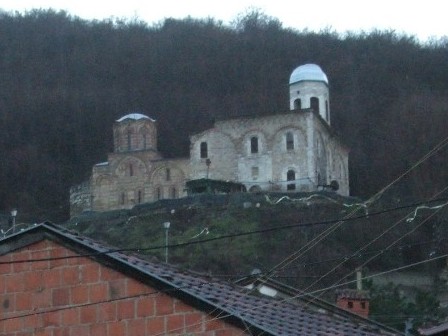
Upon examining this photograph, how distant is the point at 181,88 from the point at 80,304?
12715 cm

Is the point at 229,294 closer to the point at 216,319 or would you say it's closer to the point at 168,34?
the point at 216,319

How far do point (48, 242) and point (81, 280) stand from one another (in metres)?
0.67

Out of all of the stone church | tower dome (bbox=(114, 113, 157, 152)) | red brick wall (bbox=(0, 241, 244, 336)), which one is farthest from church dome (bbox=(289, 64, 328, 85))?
red brick wall (bbox=(0, 241, 244, 336))

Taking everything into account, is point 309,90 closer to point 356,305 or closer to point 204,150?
point 204,150

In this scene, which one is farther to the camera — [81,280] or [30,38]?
[30,38]

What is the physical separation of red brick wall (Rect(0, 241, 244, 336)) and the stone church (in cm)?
6596

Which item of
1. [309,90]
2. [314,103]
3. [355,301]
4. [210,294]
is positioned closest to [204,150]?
[309,90]

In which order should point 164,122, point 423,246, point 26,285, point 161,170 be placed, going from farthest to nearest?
point 164,122 → point 161,170 → point 423,246 → point 26,285

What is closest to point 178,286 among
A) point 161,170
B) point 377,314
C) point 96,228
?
Result: point 377,314

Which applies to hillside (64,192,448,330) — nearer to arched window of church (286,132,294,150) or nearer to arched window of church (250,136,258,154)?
arched window of church (286,132,294,150)

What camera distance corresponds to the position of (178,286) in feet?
43.1

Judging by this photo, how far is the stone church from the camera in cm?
8144

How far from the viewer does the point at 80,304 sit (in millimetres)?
13445

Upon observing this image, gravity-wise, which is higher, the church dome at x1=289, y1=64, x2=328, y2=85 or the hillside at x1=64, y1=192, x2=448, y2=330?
the church dome at x1=289, y1=64, x2=328, y2=85
